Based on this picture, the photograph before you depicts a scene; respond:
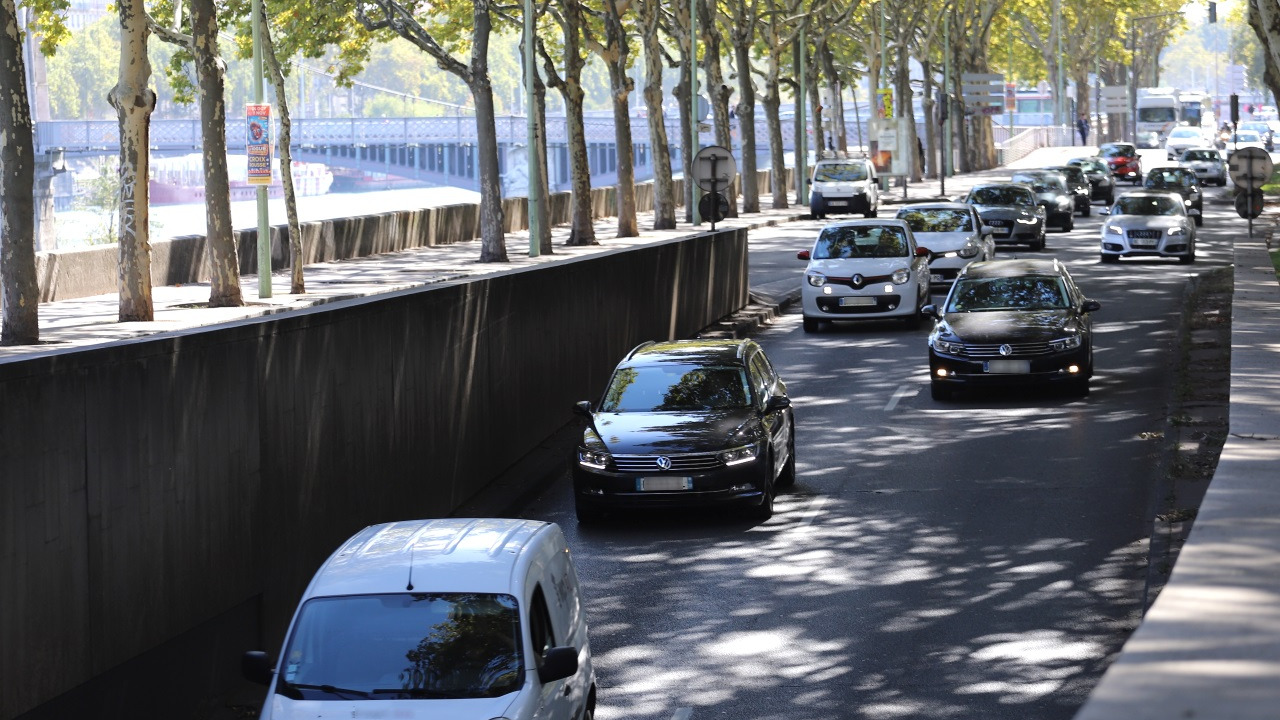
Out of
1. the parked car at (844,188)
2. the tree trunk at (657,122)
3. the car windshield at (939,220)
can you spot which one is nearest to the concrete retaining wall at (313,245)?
the tree trunk at (657,122)

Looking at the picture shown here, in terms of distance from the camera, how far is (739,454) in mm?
15250

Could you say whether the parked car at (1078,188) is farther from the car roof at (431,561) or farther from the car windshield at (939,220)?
the car roof at (431,561)

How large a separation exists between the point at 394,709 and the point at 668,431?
7.78m

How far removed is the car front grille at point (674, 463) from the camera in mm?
15180

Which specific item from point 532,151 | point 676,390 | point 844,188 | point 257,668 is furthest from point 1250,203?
point 257,668

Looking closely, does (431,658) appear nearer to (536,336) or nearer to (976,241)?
(536,336)

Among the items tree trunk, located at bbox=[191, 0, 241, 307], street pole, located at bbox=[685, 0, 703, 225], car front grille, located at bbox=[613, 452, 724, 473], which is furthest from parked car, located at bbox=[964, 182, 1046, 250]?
car front grille, located at bbox=[613, 452, 724, 473]

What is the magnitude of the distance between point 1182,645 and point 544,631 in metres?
3.19

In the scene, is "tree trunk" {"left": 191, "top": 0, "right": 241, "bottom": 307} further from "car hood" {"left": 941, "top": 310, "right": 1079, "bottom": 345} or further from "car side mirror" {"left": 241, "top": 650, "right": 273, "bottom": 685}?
"car side mirror" {"left": 241, "top": 650, "right": 273, "bottom": 685}

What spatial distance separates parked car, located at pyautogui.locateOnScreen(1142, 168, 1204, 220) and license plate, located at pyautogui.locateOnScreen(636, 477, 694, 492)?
137ft

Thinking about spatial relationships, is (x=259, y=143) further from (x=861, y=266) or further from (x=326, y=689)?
(x=326, y=689)

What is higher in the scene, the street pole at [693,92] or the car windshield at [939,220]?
the street pole at [693,92]

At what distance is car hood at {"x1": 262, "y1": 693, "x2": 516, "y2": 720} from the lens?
788cm

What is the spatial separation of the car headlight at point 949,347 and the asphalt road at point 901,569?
65cm
